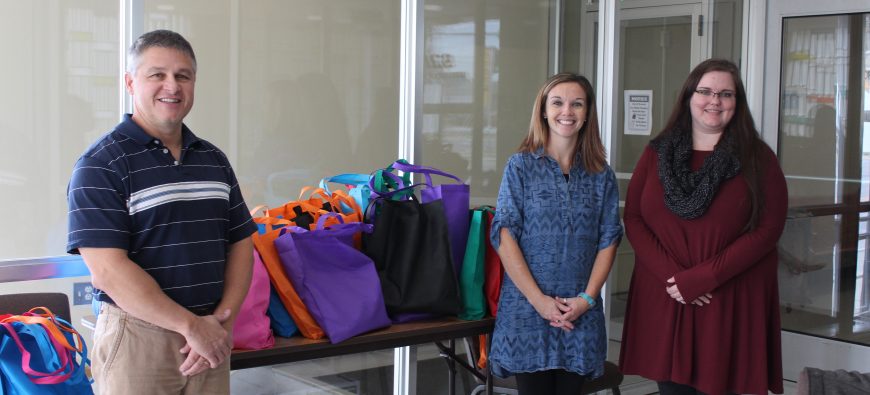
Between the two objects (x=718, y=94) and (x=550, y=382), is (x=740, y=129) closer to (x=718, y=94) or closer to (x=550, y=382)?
(x=718, y=94)

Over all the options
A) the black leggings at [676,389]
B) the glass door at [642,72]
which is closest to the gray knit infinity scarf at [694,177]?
the black leggings at [676,389]

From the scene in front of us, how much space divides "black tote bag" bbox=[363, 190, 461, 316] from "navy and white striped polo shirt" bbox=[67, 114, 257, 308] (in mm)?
898

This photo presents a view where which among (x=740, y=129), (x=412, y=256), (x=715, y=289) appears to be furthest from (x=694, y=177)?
(x=412, y=256)

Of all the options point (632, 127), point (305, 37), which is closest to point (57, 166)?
point (305, 37)

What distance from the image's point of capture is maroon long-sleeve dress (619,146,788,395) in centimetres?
327

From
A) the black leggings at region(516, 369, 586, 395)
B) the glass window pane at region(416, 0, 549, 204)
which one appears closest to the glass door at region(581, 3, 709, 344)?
the glass window pane at region(416, 0, 549, 204)

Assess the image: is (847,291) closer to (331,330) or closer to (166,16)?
(331,330)

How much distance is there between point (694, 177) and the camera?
10.8 feet

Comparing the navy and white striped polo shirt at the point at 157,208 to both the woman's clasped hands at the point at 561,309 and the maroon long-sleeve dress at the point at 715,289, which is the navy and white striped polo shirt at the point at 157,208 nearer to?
the woman's clasped hands at the point at 561,309

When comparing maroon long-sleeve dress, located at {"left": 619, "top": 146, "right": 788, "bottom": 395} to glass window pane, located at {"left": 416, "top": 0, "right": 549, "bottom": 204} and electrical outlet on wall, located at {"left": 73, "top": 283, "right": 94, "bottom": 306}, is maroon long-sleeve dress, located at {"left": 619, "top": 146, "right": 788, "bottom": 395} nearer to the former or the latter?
glass window pane, located at {"left": 416, "top": 0, "right": 549, "bottom": 204}

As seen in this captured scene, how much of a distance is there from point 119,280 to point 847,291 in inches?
167

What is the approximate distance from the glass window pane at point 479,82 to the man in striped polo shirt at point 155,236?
5.73 ft

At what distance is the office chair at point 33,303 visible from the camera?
109 inches

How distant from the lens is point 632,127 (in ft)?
16.3
